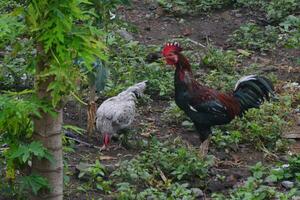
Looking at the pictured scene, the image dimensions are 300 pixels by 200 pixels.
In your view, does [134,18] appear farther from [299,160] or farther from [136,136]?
[299,160]

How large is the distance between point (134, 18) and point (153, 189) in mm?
6686

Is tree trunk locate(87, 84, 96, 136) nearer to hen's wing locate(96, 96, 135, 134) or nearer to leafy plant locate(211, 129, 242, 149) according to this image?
hen's wing locate(96, 96, 135, 134)

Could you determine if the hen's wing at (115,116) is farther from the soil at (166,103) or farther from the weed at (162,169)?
the weed at (162,169)

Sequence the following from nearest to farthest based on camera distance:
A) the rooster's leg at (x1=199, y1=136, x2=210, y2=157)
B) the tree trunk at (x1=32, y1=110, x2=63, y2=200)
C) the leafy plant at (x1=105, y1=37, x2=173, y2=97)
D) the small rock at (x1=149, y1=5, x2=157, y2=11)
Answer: the tree trunk at (x1=32, y1=110, x2=63, y2=200) → the rooster's leg at (x1=199, y1=136, x2=210, y2=157) → the leafy plant at (x1=105, y1=37, x2=173, y2=97) → the small rock at (x1=149, y1=5, x2=157, y2=11)

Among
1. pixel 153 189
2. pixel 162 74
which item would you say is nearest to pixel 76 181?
pixel 153 189

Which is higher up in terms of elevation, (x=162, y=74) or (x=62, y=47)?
(x=62, y=47)

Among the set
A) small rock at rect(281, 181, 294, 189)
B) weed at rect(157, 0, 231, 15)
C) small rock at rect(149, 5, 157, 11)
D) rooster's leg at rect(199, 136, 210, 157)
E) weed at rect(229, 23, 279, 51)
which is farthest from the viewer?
small rock at rect(149, 5, 157, 11)

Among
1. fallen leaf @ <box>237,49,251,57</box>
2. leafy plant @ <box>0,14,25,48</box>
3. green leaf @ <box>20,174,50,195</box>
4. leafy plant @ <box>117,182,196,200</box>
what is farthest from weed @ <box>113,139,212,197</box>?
fallen leaf @ <box>237,49,251,57</box>

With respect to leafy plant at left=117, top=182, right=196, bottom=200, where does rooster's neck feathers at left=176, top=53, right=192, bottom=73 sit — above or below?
above

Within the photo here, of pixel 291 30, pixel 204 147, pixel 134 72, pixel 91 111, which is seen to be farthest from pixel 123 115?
pixel 291 30

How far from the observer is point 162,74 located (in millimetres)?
9391

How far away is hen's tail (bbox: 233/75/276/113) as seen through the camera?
25.1 ft

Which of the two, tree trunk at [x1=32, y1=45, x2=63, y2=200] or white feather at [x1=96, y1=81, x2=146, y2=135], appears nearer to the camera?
tree trunk at [x1=32, y1=45, x2=63, y2=200]

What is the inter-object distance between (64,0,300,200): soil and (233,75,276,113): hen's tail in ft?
1.56
